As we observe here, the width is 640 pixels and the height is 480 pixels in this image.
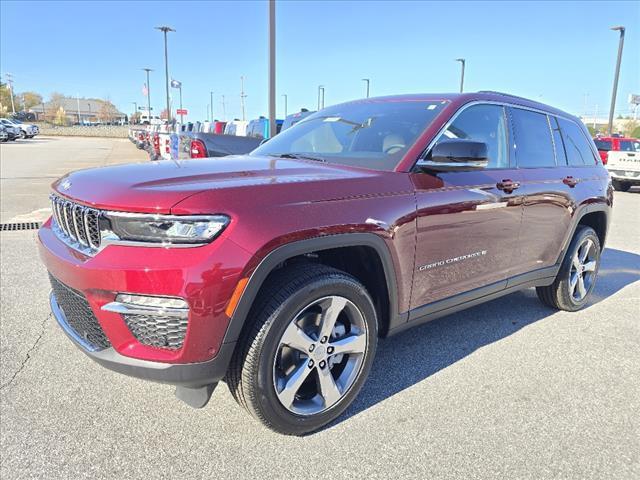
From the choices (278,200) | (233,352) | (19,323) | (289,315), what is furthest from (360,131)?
(19,323)

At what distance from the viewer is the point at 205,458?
2.33m

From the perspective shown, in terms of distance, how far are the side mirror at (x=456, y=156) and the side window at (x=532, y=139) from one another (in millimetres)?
975

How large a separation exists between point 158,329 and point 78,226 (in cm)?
69

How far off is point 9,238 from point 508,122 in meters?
6.18

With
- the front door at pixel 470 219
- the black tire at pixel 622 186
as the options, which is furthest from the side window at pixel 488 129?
the black tire at pixel 622 186

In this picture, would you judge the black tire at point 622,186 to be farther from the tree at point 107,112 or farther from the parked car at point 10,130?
the tree at point 107,112

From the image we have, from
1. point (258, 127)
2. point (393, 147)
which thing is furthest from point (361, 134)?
point (258, 127)

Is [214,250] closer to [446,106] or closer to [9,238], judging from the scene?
[446,106]

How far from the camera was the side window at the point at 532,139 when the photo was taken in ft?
12.1

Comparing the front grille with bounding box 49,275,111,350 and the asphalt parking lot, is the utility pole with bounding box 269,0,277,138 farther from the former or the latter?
the front grille with bounding box 49,275,111,350

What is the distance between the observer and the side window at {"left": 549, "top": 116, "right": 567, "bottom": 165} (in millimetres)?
4113

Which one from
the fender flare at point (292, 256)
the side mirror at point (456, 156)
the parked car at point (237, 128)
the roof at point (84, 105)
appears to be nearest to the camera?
the fender flare at point (292, 256)

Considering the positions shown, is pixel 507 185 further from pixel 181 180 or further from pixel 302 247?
pixel 181 180

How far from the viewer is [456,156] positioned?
2.79 meters
